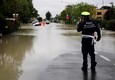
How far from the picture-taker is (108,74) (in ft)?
33.9

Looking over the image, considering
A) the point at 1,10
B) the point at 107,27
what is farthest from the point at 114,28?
A: the point at 1,10

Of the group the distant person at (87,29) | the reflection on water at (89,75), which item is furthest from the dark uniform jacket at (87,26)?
the reflection on water at (89,75)

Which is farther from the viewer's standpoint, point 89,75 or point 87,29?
point 87,29

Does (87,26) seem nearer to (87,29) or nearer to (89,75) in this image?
(87,29)

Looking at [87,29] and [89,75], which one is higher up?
[87,29]

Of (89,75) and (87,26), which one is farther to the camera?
(87,26)

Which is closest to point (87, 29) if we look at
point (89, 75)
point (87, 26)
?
point (87, 26)

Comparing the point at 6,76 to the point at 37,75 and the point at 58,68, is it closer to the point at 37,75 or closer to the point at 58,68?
the point at 37,75

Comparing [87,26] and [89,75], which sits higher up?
[87,26]

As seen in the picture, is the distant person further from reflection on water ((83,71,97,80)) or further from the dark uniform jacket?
reflection on water ((83,71,97,80))

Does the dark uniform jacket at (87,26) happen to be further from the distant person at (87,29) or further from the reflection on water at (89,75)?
the reflection on water at (89,75)

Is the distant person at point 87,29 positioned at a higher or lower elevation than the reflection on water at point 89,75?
higher

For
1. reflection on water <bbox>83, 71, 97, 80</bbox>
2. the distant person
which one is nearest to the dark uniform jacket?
the distant person

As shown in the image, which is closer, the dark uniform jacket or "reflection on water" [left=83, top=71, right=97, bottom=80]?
"reflection on water" [left=83, top=71, right=97, bottom=80]
